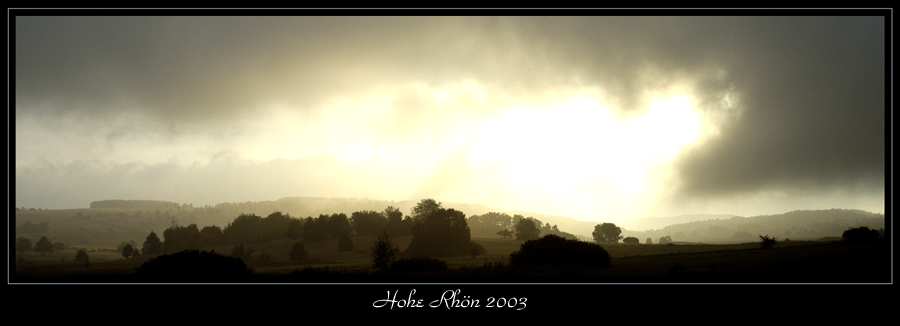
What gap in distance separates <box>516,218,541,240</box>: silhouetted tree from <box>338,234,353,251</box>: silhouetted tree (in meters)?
21.1

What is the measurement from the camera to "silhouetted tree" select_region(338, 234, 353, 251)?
42.2 metres

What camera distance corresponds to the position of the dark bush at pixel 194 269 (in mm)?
17328

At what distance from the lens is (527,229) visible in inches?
1860

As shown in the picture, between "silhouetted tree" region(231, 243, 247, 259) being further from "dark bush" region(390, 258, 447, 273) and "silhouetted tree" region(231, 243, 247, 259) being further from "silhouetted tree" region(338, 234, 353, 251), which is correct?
"dark bush" region(390, 258, 447, 273)

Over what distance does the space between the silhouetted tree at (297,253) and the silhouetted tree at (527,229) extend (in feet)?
85.4

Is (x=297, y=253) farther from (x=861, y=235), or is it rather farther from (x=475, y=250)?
(x=861, y=235)

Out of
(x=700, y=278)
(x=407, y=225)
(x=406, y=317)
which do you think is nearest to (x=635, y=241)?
(x=407, y=225)

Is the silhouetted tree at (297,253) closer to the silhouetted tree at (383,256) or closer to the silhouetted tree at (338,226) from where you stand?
the silhouetted tree at (338,226)

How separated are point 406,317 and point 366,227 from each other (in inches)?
1471

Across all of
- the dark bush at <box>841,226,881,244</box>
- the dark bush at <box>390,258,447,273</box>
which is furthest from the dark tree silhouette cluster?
the dark bush at <box>841,226,881,244</box>

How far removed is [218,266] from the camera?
720 inches
